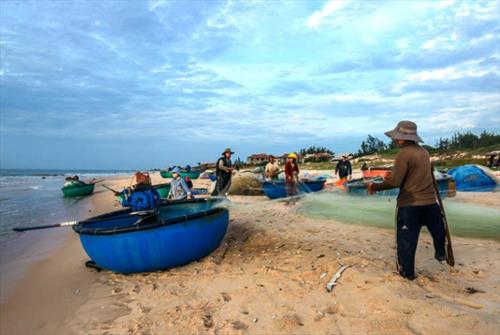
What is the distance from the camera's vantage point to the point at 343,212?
9273 mm

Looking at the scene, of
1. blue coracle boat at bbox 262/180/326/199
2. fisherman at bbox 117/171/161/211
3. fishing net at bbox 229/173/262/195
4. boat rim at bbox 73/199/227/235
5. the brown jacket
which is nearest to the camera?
the brown jacket

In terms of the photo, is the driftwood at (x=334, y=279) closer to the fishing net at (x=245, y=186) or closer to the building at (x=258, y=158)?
the fishing net at (x=245, y=186)

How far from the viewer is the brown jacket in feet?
14.5

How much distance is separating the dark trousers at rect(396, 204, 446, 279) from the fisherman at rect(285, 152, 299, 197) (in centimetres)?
868

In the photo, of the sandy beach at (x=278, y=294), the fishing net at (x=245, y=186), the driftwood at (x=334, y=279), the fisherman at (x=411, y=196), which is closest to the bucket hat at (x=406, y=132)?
the fisherman at (x=411, y=196)

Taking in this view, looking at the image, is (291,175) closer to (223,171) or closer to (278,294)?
(223,171)

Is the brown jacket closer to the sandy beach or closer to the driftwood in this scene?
the sandy beach

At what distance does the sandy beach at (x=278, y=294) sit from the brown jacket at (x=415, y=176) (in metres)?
1.03

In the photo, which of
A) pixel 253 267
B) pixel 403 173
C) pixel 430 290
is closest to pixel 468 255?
pixel 430 290

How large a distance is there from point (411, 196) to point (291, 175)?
8980 millimetres

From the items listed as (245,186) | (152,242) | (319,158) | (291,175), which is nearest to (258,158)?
(319,158)

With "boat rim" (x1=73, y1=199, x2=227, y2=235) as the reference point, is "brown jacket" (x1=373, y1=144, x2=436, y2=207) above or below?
above

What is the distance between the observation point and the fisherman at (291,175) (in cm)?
1326

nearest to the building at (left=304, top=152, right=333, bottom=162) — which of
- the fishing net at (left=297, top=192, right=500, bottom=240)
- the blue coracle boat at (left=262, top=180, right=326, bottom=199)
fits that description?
the blue coracle boat at (left=262, top=180, right=326, bottom=199)
